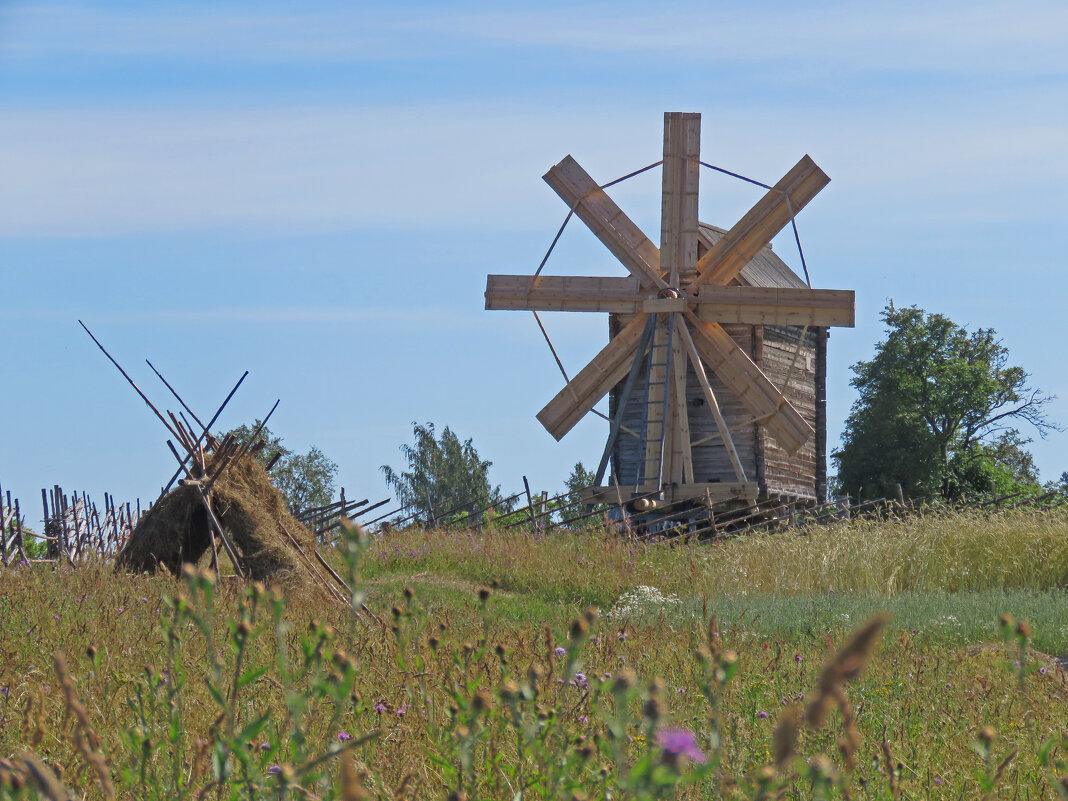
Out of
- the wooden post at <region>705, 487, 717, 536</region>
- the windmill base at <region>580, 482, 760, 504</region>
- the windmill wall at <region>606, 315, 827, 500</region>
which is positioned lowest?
the wooden post at <region>705, 487, 717, 536</region>

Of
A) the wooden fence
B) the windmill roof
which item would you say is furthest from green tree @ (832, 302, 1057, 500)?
the wooden fence

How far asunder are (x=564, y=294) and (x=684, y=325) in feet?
6.35

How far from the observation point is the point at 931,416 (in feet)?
110

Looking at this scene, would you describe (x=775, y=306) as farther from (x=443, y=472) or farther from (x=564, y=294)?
(x=443, y=472)

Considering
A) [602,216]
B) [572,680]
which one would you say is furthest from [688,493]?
[572,680]

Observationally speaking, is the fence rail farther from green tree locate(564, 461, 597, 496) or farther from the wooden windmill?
green tree locate(564, 461, 597, 496)

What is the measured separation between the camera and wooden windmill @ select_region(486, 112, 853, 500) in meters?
17.6

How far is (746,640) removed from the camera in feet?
25.7

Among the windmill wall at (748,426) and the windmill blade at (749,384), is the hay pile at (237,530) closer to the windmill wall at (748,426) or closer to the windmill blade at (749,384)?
the windmill wall at (748,426)

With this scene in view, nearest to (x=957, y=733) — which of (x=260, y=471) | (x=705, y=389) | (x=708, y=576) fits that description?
(x=260, y=471)

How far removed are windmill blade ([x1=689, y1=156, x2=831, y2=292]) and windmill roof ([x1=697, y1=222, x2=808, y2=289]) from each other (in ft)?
2.89

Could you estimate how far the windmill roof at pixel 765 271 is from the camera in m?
19.9

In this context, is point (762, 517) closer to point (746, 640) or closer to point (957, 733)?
point (746, 640)

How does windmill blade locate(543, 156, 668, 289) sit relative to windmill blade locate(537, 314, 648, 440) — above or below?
above
